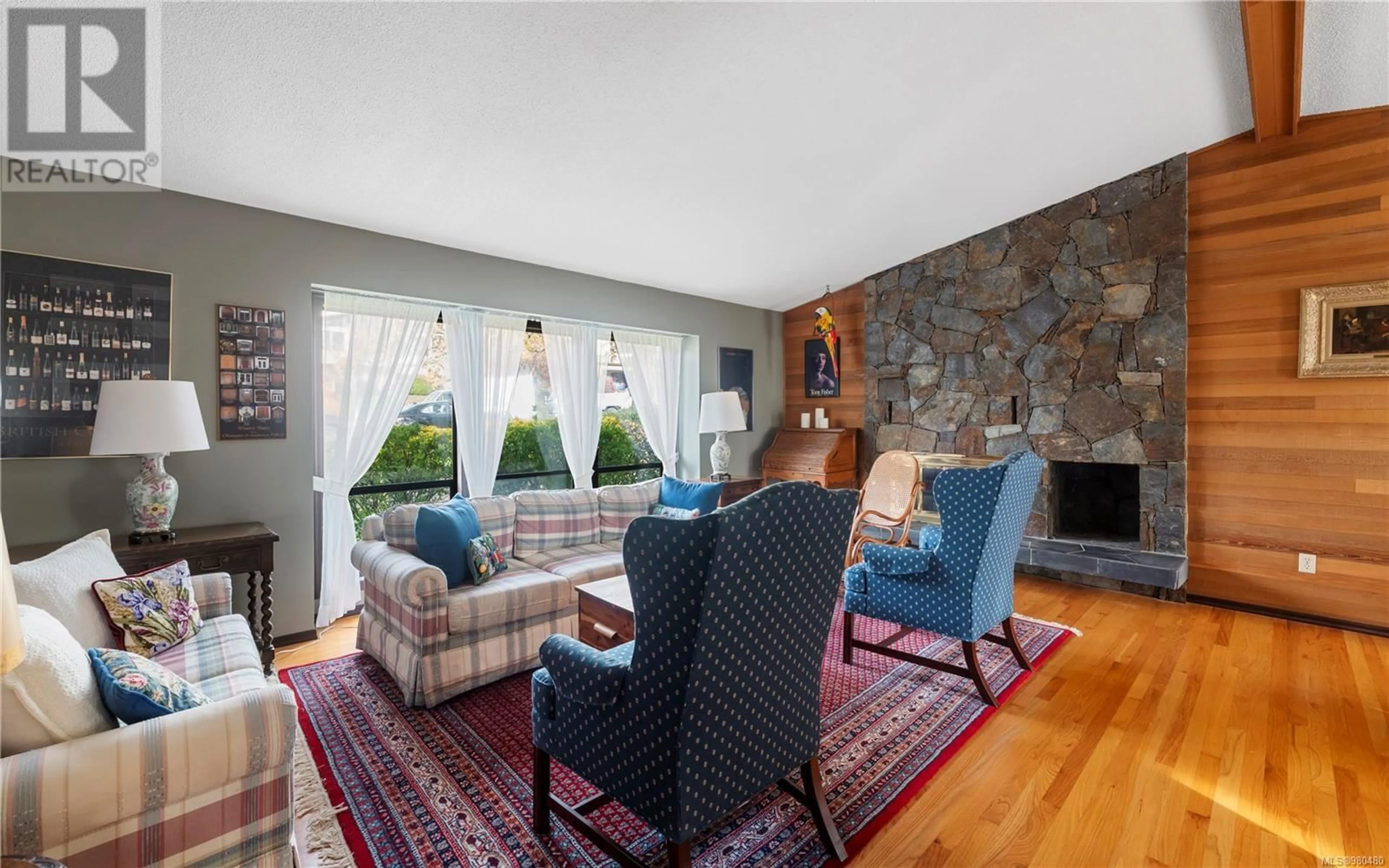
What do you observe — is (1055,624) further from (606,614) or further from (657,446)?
(657,446)

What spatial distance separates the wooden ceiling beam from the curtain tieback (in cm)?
536

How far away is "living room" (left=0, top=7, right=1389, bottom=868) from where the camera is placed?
1.65 metres

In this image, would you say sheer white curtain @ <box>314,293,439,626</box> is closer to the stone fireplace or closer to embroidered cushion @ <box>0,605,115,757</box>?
embroidered cushion @ <box>0,605,115,757</box>

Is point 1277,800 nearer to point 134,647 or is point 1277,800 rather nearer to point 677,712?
point 677,712

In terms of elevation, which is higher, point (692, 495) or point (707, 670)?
point (692, 495)

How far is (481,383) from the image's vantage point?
4398mm

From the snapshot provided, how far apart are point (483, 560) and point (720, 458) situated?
2820 mm

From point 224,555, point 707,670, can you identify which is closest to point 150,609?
point 224,555

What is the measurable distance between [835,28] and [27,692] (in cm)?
340

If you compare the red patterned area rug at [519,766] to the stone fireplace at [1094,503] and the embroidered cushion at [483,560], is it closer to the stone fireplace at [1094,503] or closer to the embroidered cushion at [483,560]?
the embroidered cushion at [483,560]

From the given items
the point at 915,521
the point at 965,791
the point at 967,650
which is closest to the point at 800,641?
the point at 965,791

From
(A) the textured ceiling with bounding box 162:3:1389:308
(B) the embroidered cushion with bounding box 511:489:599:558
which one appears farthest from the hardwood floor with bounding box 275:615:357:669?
(A) the textured ceiling with bounding box 162:3:1389:308

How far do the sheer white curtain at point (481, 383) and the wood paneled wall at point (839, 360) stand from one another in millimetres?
3089

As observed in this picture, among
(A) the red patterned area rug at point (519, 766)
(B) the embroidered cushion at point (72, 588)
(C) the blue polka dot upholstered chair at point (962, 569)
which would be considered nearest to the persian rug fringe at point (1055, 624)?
(A) the red patterned area rug at point (519, 766)
